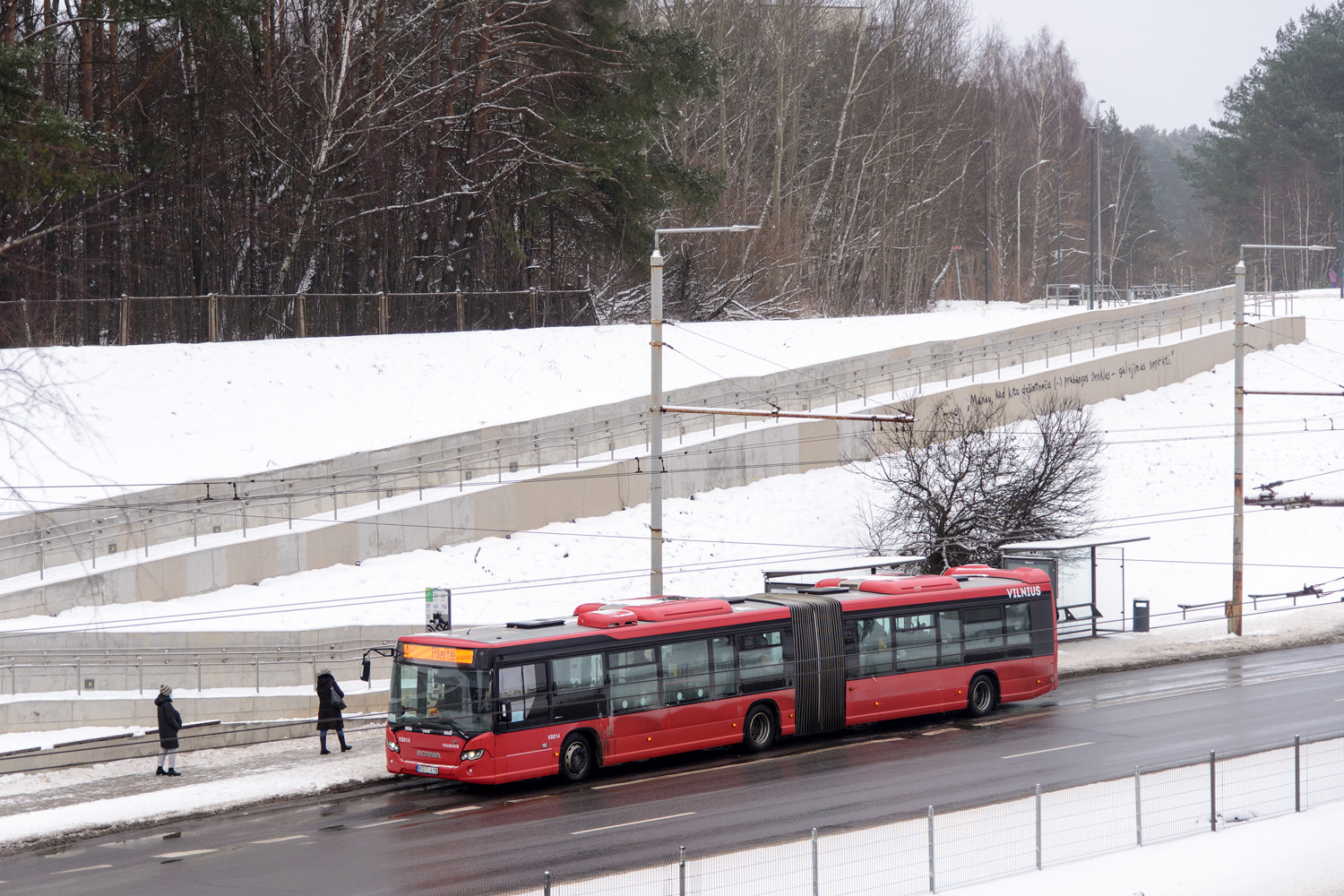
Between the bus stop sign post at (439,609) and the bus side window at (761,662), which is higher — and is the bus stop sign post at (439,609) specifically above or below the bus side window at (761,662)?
above

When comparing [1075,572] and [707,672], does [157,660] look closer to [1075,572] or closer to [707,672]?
[707,672]

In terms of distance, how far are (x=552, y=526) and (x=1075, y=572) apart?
1245 cm

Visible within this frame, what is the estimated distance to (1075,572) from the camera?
1289 inches

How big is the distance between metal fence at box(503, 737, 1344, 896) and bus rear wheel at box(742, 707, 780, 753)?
6.02m

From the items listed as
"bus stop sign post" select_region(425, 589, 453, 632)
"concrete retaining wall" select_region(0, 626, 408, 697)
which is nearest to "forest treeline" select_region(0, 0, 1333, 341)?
"concrete retaining wall" select_region(0, 626, 408, 697)

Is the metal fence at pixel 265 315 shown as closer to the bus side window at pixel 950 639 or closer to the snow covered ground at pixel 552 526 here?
Result: the snow covered ground at pixel 552 526

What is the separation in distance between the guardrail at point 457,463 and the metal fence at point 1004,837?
37.6 feet

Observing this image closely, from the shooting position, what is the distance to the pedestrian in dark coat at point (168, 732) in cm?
1955

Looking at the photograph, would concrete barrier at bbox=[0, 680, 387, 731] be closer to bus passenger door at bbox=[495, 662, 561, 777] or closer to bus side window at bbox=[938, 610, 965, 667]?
bus passenger door at bbox=[495, 662, 561, 777]

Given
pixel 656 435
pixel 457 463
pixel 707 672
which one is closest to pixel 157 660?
pixel 656 435

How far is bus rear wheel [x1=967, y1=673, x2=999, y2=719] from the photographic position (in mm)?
24719

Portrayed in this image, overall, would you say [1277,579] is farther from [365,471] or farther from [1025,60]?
[1025,60]

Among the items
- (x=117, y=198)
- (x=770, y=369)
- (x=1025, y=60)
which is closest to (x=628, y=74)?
(x=770, y=369)

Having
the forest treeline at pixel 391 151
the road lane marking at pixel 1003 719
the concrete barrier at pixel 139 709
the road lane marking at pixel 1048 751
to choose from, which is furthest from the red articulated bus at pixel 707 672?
the forest treeline at pixel 391 151
